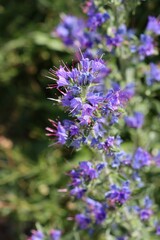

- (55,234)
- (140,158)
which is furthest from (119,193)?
(55,234)

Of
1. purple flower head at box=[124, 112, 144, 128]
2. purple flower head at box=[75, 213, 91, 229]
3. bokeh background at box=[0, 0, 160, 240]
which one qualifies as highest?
purple flower head at box=[124, 112, 144, 128]

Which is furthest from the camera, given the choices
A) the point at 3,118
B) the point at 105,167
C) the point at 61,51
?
the point at 3,118

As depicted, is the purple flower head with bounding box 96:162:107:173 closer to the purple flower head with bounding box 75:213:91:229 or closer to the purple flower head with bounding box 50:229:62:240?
the purple flower head with bounding box 75:213:91:229

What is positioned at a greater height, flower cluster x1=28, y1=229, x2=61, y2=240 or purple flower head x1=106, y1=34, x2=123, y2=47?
purple flower head x1=106, y1=34, x2=123, y2=47

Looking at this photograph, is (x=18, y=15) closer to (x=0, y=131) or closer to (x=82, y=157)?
(x=0, y=131)

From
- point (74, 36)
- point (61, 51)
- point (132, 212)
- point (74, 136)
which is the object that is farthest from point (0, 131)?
point (74, 136)

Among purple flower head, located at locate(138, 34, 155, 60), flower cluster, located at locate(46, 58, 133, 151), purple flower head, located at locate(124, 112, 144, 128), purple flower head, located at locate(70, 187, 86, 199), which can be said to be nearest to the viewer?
flower cluster, located at locate(46, 58, 133, 151)

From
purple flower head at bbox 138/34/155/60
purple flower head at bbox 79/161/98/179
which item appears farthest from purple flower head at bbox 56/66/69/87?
purple flower head at bbox 138/34/155/60
